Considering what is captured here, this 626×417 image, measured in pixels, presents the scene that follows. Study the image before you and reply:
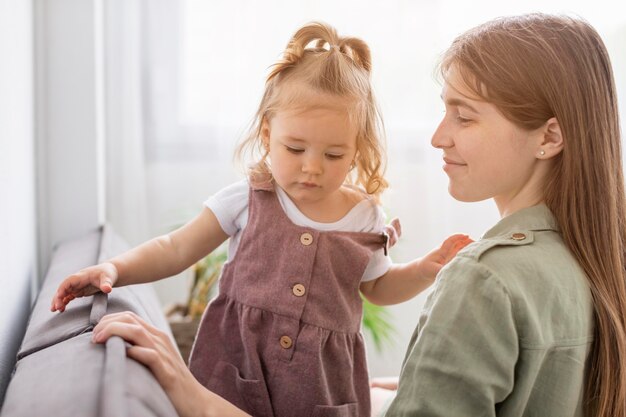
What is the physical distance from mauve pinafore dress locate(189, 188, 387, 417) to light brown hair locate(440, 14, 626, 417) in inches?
20.0

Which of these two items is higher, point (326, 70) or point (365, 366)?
point (326, 70)

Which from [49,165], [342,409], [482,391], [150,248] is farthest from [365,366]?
[49,165]

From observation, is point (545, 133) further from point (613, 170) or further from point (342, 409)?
point (342, 409)

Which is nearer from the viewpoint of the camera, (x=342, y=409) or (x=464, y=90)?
(x=464, y=90)

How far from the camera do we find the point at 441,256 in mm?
1765

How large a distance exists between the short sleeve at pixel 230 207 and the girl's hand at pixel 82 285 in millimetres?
309

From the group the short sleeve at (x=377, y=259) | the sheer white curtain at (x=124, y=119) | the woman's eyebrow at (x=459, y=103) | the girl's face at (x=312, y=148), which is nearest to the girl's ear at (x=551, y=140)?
the woman's eyebrow at (x=459, y=103)

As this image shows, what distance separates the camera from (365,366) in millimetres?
1753

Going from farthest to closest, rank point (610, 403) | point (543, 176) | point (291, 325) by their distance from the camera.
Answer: point (291, 325) < point (543, 176) < point (610, 403)

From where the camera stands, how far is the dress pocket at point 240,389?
5.38 ft

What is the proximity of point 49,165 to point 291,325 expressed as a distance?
1.21 m

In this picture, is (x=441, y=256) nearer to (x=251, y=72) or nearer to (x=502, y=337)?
(x=502, y=337)

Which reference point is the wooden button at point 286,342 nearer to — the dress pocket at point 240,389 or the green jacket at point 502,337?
the dress pocket at point 240,389

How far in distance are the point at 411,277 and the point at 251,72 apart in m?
1.86
